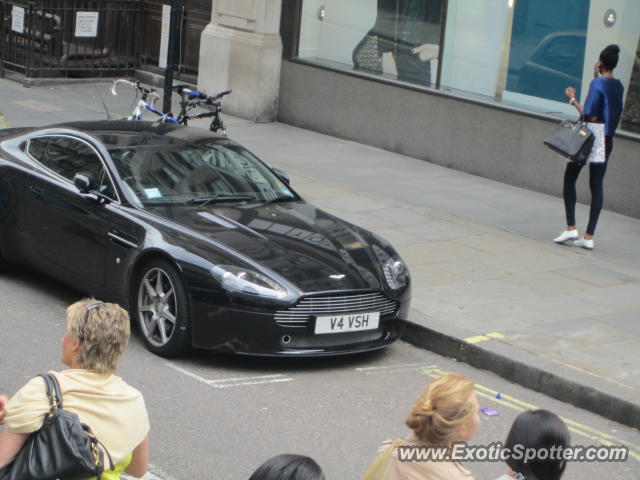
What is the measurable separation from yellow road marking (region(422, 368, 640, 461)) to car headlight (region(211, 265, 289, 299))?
1330mm

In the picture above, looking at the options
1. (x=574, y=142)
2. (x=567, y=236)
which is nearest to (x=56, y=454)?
(x=574, y=142)

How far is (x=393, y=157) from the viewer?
51.6 ft

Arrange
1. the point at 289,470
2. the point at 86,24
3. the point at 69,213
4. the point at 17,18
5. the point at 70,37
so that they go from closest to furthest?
the point at 289,470 < the point at 69,213 < the point at 17,18 < the point at 86,24 < the point at 70,37

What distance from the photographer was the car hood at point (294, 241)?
24.8ft

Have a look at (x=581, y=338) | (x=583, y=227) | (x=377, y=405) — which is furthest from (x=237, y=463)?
(x=583, y=227)

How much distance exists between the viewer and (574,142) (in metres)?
11.0

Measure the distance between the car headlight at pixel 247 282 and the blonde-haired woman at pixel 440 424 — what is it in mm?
3613

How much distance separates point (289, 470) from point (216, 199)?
18.0 feet

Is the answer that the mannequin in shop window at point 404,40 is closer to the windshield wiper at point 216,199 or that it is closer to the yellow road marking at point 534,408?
the windshield wiper at point 216,199

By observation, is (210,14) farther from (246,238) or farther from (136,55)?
(246,238)

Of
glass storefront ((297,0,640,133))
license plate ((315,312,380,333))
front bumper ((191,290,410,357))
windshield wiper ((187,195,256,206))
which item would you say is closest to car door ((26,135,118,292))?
windshield wiper ((187,195,256,206))

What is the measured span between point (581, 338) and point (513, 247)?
9.21ft

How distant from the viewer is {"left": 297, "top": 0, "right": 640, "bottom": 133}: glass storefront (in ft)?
45.4

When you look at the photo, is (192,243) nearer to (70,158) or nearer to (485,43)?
(70,158)
